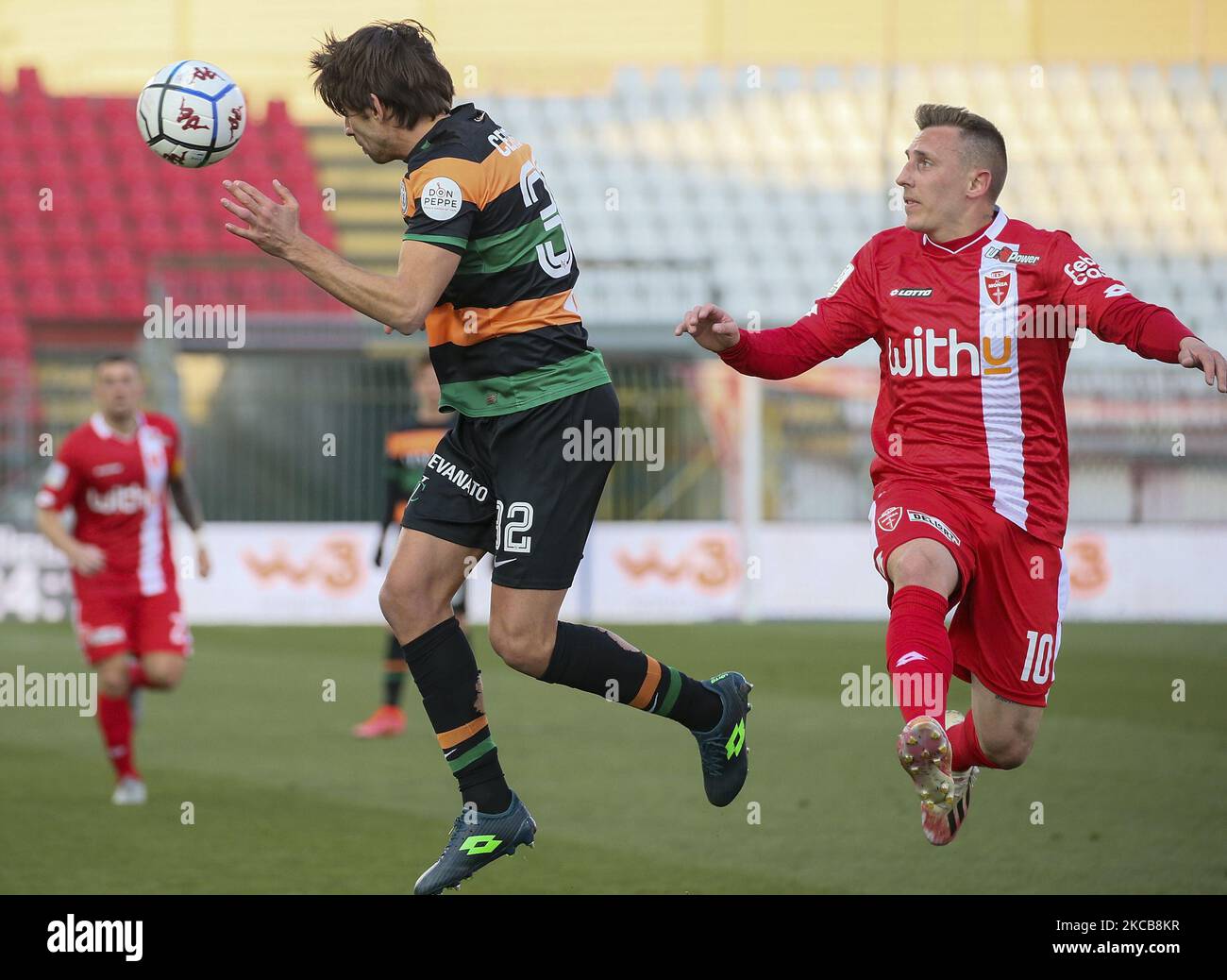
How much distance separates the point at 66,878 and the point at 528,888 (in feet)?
5.56

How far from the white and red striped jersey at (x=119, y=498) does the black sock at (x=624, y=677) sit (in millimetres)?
3890

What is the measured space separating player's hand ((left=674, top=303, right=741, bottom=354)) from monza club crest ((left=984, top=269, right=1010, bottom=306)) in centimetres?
77

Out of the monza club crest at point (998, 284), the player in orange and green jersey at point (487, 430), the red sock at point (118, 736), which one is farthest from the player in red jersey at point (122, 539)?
the monza club crest at point (998, 284)

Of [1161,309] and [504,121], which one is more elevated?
[504,121]

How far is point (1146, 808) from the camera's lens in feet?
23.2

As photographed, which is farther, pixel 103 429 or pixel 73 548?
pixel 103 429

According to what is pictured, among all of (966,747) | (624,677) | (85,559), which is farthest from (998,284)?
(85,559)

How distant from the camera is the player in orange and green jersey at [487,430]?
4441 mm

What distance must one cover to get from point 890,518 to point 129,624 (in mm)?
4855

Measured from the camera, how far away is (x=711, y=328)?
4641 millimetres

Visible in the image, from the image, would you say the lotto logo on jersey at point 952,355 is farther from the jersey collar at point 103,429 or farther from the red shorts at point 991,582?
the jersey collar at point 103,429

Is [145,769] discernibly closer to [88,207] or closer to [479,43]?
[88,207]

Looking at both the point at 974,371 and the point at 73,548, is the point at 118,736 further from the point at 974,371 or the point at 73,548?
the point at 974,371

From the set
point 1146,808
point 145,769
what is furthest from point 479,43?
point 1146,808
